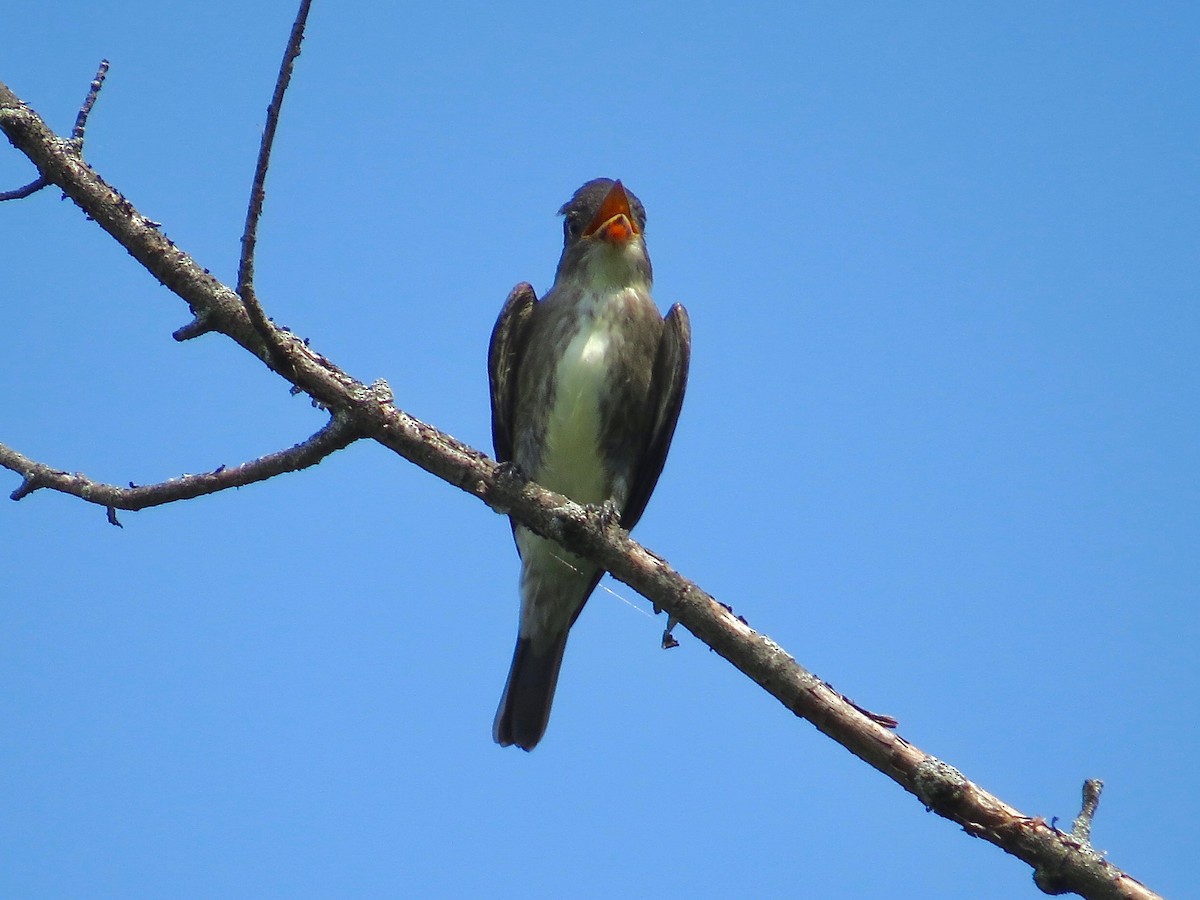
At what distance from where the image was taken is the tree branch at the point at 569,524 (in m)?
3.60

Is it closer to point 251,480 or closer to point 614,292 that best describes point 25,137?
point 251,480

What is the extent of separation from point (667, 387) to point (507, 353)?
0.89m

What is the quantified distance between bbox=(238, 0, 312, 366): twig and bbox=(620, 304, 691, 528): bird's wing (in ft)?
8.88

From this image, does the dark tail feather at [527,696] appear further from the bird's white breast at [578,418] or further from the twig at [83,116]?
the twig at [83,116]

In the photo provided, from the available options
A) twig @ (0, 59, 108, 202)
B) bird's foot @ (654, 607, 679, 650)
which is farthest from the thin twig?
bird's foot @ (654, 607, 679, 650)

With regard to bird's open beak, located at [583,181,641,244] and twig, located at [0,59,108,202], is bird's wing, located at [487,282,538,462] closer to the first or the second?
bird's open beak, located at [583,181,641,244]

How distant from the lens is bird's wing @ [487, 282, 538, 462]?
646cm

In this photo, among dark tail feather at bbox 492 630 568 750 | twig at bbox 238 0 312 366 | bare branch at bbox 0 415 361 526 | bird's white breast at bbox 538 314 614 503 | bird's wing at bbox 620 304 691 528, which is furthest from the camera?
dark tail feather at bbox 492 630 568 750

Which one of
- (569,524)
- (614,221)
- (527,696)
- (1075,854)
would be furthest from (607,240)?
(1075,854)

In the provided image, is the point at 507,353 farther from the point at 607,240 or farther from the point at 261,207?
the point at 261,207

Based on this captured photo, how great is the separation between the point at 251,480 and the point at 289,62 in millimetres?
1487

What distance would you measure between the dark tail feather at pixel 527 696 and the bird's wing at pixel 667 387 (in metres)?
1.08

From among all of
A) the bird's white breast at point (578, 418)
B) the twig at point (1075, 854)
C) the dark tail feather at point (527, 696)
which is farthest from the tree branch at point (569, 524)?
the dark tail feather at point (527, 696)

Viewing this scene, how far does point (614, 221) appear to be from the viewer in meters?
6.49
